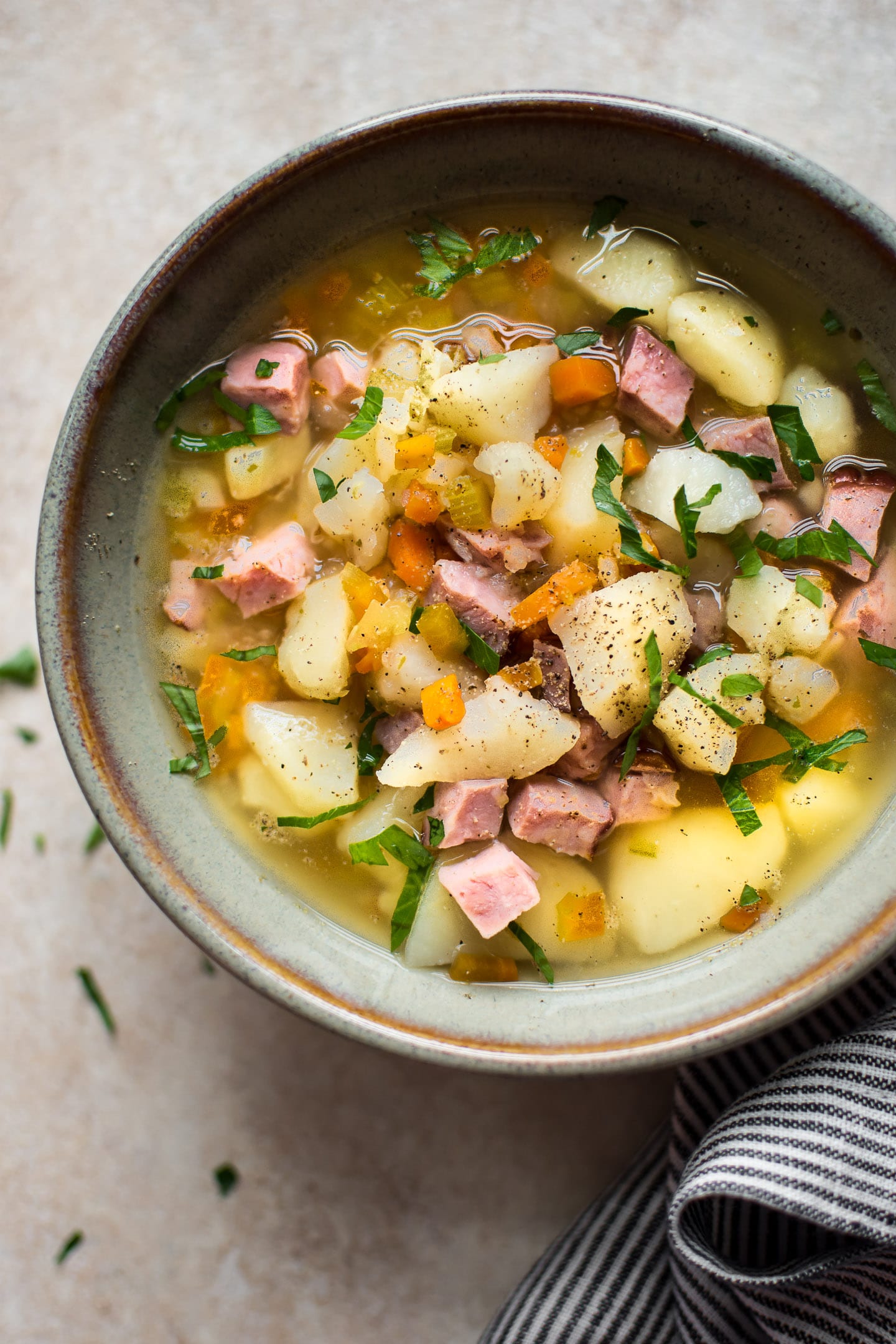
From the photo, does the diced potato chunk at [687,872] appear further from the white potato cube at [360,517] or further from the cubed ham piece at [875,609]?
the white potato cube at [360,517]

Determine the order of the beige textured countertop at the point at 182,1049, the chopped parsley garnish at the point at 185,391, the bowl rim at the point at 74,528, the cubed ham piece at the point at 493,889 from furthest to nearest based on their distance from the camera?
the beige textured countertop at the point at 182,1049, the chopped parsley garnish at the point at 185,391, the cubed ham piece at the point at 493,889, the bowl rim at the point at 74,528

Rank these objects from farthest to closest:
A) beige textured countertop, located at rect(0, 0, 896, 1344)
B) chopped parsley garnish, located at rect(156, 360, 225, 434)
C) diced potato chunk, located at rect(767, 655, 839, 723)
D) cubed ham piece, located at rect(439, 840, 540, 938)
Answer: beige textured countertop, located at rect(0, 0, 896, 1344)
chopped parsley garnish, located at rect(156, 360, 225, 434)
diced potato chunk, located at rect(767, 655, 839, 723)
cubed ham piece, located at rect(439, 840, 540, 938)

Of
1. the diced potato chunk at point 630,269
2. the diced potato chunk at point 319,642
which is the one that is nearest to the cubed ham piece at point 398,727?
the diced potato chunk at point 319,642

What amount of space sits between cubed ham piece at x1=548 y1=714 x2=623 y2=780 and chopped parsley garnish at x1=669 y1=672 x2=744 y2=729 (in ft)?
0.66

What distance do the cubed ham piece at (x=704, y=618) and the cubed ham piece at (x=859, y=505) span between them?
1.03 feet

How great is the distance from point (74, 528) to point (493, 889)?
124 cm

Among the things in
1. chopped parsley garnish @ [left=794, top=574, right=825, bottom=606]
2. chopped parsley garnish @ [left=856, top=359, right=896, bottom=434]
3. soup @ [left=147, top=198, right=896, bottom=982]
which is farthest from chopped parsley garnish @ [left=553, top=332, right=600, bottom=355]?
chopped parsley garnish @ [left=794, top=574, right=825, bottom=606]

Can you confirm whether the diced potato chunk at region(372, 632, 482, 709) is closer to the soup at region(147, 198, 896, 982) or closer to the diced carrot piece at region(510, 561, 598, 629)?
the soup at region(147, 198, 896, 982)

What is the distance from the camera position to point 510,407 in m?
2.50

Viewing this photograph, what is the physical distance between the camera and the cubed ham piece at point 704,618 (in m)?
2.53

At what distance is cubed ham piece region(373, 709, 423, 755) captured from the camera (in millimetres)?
2514

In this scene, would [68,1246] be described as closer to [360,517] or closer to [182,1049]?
[182,1049]

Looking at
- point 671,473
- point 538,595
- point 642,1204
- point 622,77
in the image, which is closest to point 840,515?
point 671,473

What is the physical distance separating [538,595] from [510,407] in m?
0.45
